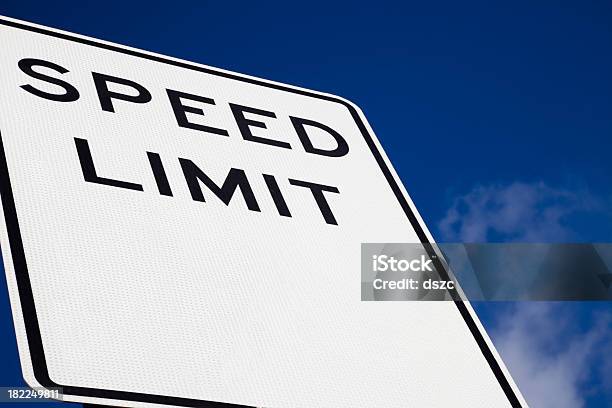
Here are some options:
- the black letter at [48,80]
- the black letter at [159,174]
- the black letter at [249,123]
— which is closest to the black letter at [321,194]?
the black letter at [249,123]

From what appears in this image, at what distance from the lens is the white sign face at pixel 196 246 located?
0.95 m

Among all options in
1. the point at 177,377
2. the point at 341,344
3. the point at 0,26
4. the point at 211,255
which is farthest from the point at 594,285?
the point at 0,26

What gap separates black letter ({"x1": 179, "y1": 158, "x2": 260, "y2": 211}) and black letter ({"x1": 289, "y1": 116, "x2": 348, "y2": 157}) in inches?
7.5

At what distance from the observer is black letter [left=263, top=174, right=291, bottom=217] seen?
4.23ft

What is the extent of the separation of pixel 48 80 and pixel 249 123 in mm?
331

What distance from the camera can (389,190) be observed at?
1.45 metres

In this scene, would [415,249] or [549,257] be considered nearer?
[415,249]

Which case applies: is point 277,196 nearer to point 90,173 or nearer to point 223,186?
point 223,186

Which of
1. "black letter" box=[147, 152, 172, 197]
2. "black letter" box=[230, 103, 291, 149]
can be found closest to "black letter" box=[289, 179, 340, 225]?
"black letter" box=[230, 103, 291, 149]

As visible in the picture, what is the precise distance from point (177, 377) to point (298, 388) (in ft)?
0.48

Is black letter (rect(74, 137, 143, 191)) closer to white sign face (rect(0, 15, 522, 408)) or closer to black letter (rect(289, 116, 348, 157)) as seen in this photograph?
white sign face (rect(0, 15, 522, 408))

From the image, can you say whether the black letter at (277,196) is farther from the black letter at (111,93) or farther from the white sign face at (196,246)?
the black letter at (111,93)

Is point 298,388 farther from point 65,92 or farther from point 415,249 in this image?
point 65,92

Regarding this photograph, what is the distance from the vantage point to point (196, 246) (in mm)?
1144
